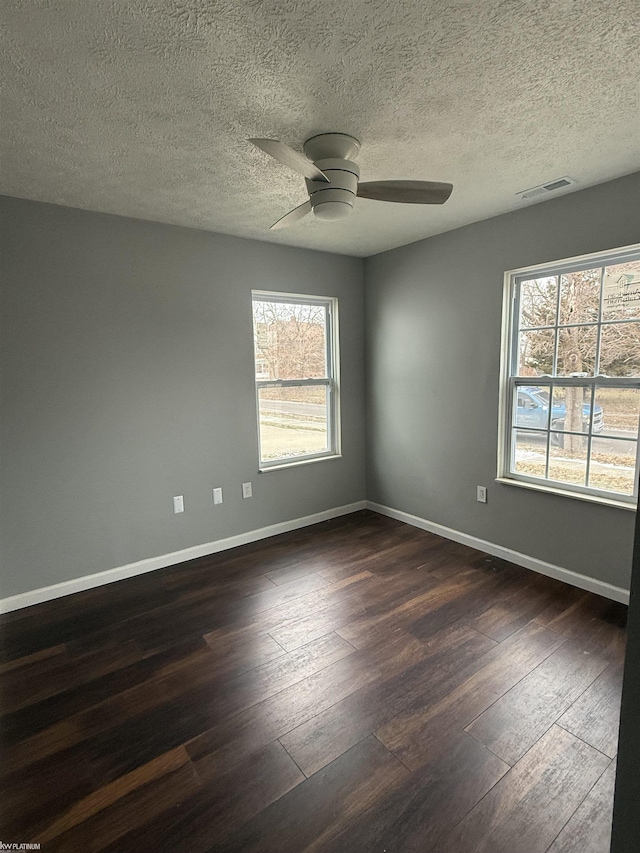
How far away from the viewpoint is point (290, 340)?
378cm

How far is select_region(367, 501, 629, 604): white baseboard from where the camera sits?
2639 mm

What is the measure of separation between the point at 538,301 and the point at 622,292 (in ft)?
1.66

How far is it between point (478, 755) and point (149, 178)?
3094 mm

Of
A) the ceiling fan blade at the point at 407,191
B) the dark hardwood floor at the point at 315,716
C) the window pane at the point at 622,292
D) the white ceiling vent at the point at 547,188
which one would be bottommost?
the dark hardwood floor at the point at 315,716

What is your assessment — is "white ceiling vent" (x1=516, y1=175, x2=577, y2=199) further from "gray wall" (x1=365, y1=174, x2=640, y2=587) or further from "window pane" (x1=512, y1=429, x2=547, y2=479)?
"window pane" (x1=512, y1=429, x2=547, y2=479)

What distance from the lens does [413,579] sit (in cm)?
293

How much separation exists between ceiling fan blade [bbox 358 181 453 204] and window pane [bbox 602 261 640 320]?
138 cm

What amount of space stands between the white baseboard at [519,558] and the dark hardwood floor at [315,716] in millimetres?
74

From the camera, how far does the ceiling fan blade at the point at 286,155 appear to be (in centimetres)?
149

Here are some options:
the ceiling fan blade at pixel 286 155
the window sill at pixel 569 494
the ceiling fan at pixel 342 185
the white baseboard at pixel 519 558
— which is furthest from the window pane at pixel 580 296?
the ceiling fan blade at pixel 286 155

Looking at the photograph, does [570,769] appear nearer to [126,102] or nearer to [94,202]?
[126,102]

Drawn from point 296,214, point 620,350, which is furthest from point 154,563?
point 620,350

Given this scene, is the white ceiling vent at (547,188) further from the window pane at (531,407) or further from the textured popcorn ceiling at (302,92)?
the window pane at (531,407)

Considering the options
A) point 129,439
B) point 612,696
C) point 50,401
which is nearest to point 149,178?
point 50,401
